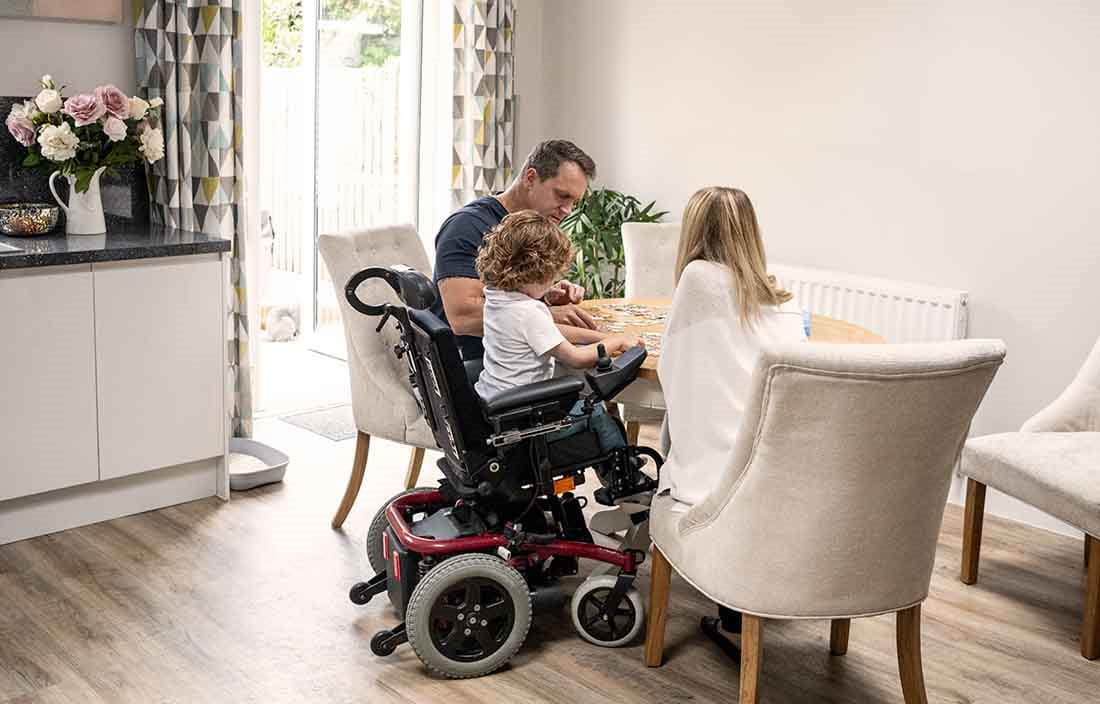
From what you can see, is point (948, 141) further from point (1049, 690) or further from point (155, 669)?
point (155, 669)

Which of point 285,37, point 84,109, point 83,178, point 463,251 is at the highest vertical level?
point 285,37

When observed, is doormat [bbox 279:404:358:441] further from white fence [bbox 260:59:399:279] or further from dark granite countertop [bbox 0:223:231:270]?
dark granite countertop [bbox 0:223:231:270]

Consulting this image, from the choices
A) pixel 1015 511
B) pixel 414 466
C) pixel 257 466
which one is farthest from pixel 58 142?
pixel 1015 511

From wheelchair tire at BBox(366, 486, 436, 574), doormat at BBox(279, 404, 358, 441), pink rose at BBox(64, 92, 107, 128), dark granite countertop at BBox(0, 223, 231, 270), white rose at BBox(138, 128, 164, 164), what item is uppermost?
pink rose at BBox(64, 92, 107, 128)

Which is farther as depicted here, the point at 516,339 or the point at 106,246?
the point at 106,246

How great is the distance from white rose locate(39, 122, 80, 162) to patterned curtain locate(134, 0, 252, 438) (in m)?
0.45

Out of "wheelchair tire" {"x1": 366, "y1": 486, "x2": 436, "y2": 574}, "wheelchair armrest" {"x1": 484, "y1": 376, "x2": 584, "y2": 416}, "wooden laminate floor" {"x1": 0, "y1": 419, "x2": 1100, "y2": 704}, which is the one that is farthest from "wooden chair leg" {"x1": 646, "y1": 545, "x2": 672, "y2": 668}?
"wheelchair tire" {"x1": 366, "y1": 486, "x2": 436, "y2": 574}

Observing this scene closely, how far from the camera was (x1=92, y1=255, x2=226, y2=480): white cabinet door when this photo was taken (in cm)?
362

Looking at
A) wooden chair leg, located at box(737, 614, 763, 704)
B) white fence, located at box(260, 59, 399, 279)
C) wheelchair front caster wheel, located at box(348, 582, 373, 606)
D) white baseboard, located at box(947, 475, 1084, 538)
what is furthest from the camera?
white fence, located at box(260, 59, 399, 279)

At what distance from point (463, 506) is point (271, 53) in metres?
3.71

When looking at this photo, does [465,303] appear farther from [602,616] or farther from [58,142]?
[58,142]

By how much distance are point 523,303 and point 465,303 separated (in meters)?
0.43

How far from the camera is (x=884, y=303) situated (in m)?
4.23

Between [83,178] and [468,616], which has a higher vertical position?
[83,178]
